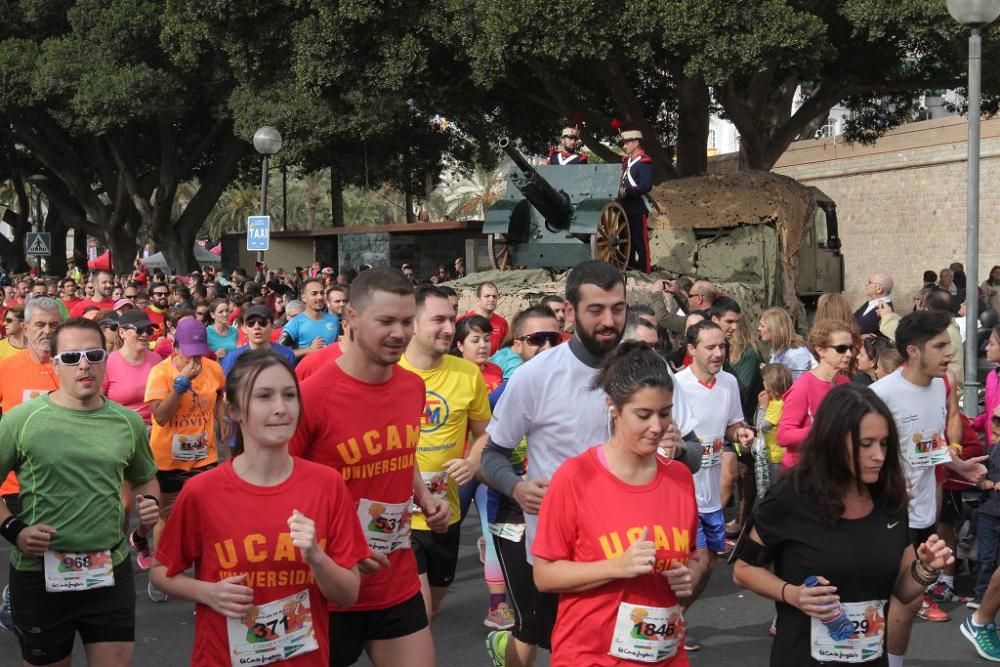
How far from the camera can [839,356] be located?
716 centimetres

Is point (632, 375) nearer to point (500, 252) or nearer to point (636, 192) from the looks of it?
point (636, 192)

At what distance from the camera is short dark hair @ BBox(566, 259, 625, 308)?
176 inches

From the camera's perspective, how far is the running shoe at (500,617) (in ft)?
22.7

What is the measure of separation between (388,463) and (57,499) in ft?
4.00

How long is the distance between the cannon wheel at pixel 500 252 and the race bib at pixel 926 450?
9.74m

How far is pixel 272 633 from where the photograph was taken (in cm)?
363

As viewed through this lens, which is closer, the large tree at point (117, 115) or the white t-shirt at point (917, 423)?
the white t-shirt at point (917, 423)


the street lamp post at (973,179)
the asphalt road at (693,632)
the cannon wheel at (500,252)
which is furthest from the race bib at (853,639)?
the cannon wheel at (500,252)

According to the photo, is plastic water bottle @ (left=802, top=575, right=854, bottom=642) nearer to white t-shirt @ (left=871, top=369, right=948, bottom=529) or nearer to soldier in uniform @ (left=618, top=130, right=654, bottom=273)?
white t-shirt @ (left=871, top=369, right=948, bottom=529)

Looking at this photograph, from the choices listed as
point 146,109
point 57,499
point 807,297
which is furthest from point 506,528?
point 146,109

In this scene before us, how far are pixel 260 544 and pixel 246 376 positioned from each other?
487mm

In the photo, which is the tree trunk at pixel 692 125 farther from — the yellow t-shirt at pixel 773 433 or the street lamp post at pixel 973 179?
the yellow t-shirt at pixel 773 433

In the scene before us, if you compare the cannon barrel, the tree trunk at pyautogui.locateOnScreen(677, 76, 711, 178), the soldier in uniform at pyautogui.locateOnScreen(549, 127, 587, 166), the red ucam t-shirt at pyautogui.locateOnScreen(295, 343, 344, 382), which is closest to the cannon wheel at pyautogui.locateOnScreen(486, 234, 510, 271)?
the cannon barrel

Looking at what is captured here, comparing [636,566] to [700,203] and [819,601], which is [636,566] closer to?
[819,601]
